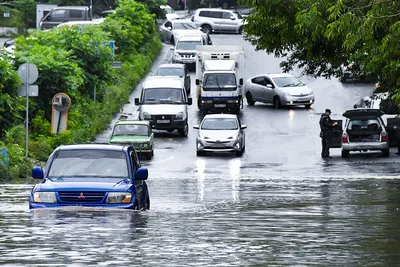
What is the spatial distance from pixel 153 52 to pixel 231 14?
11737mm

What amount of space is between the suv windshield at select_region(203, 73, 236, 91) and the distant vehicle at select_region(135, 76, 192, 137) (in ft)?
10.1

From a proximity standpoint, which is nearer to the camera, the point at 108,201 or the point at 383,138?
the point at 108,201

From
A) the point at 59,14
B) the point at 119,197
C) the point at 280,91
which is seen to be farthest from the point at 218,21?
the point at 119,197

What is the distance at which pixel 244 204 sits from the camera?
2270 cm

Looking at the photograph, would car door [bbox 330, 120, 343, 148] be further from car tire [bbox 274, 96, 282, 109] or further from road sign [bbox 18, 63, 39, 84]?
car tire [bbox 274, 96, 282, 109]

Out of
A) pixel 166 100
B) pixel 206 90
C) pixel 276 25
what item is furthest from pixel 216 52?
pixel 276 25

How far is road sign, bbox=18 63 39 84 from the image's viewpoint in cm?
3322

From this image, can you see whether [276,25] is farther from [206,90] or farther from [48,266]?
[206,90]

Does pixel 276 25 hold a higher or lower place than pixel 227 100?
higher

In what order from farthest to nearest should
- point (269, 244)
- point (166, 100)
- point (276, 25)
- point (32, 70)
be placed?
point (166, 100)
point (32, 70)
point (276, 25)
point (269, 244)

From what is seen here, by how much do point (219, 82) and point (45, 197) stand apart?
115 ft

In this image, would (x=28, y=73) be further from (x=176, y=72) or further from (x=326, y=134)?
(x=176, y=72)

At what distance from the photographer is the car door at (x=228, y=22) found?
79250mm

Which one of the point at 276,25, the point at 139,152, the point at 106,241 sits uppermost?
the point at 276,25
